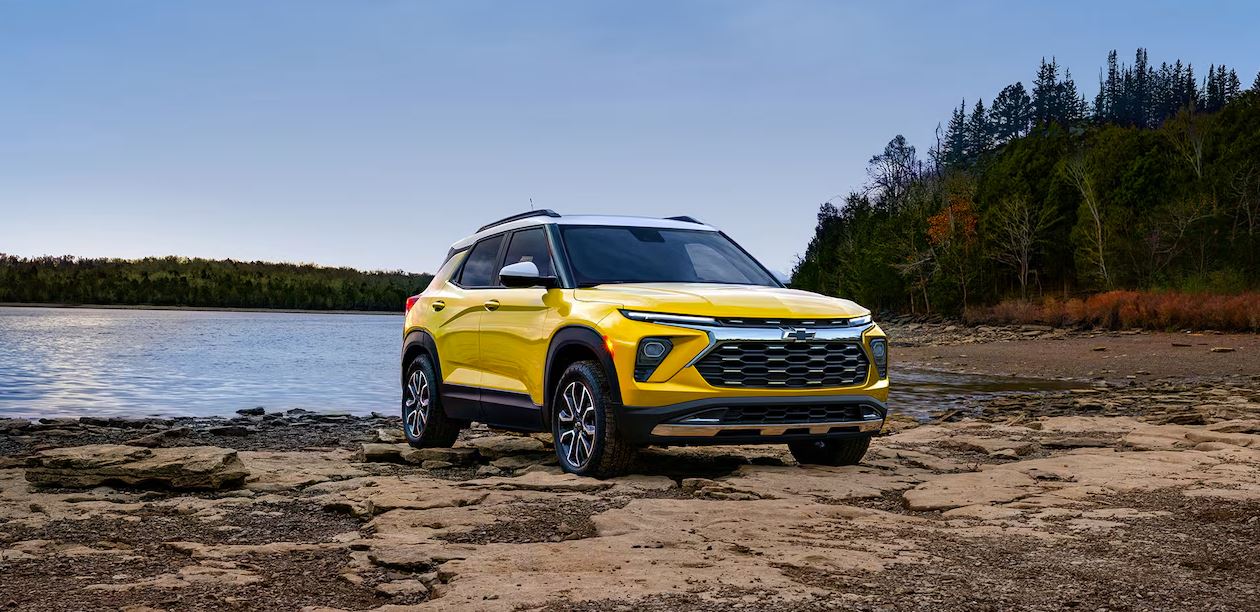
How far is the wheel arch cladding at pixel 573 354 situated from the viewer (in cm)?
823

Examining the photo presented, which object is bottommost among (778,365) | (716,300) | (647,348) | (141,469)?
(141,469)

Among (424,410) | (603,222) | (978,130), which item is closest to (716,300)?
(603,222)

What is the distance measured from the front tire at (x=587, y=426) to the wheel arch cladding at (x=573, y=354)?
0.31ft

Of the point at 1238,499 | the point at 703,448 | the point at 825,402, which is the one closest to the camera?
the point at 1238,499

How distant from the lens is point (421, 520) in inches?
266

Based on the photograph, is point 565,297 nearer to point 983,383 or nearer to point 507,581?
point 507,581

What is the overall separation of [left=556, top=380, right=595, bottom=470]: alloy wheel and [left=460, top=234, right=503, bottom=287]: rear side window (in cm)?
173

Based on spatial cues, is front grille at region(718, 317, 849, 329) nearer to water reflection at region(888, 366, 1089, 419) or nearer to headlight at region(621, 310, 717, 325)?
headlight at region(621, 310, 717, 325)

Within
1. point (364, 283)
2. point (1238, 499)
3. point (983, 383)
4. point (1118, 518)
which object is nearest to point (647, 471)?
point (1118, 518)

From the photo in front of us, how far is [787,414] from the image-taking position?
27.3 ft

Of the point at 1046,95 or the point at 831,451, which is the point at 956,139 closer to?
the point at 1046,95

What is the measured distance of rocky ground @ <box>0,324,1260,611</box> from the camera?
5012 millimetres

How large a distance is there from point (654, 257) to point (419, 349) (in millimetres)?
2827

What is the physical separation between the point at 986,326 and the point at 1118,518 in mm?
61555
